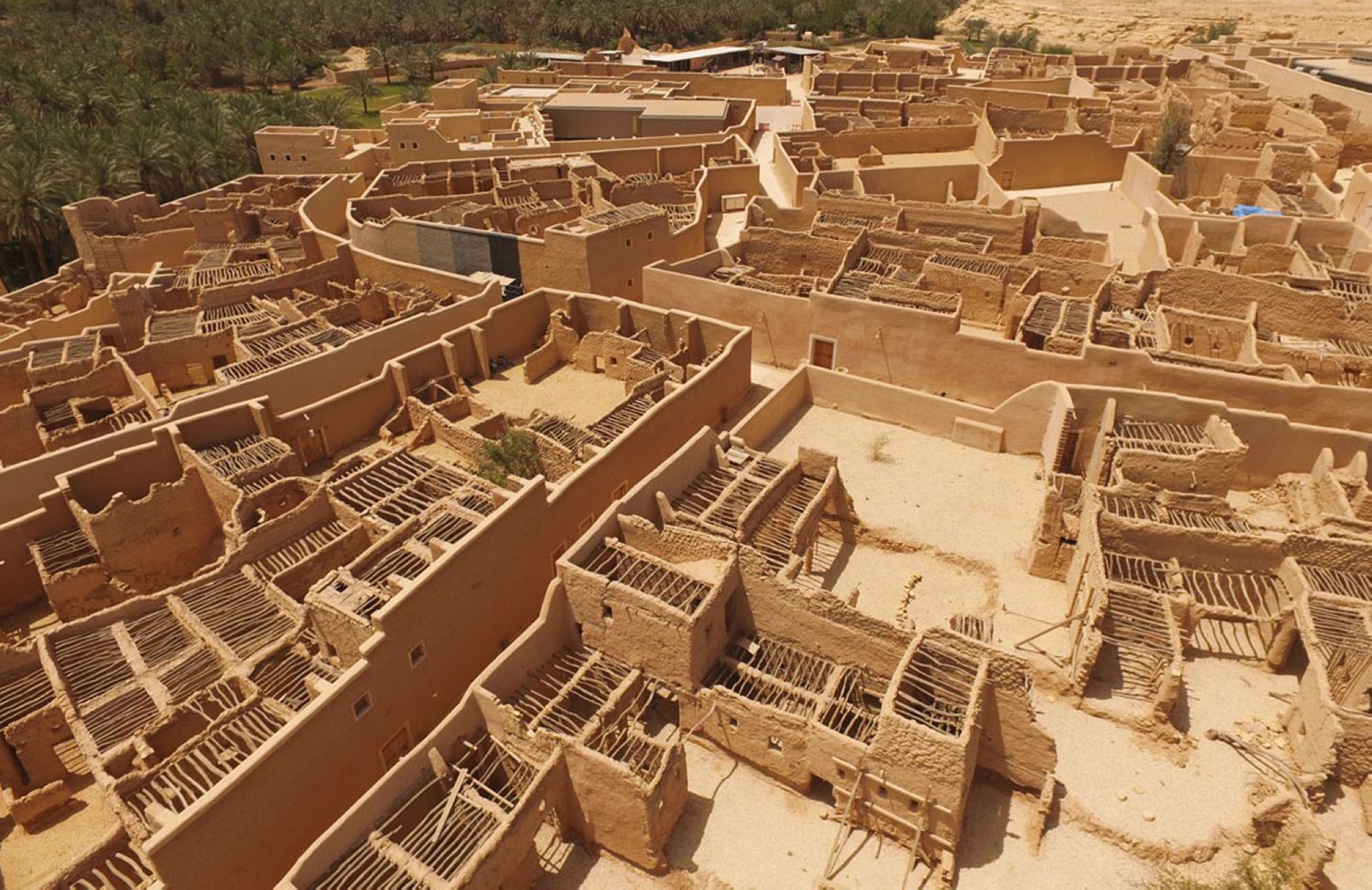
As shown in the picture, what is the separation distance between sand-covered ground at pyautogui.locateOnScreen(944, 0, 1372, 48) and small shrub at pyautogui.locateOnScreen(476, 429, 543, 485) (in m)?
84.5

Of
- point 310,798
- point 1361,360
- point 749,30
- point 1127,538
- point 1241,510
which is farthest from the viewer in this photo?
point 749,30

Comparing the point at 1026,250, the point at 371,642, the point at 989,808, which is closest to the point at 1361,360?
the point at 1026,250

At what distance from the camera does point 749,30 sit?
311ft

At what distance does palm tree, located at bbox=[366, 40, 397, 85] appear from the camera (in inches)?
3425

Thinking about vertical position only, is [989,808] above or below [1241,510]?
below

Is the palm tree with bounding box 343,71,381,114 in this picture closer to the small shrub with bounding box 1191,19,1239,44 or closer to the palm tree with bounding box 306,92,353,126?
the palm tree with bounding box 306,92,353,126

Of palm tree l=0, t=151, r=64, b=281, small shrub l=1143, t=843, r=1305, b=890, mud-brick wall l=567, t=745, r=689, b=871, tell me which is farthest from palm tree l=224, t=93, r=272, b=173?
small shrub l=1143, t=843, r=1305, b=890

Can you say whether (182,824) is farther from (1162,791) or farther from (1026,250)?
(1026,250)

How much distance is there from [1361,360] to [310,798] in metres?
28.0

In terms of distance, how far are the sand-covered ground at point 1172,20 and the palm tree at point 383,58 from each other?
6322cm

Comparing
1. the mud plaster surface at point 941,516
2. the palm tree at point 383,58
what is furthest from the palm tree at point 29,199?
the palm tree at point 383,58

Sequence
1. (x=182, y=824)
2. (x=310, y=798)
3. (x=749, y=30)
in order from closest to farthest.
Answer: (x=182, y=824) < (x=310, y=798) < (x=749, y=30)

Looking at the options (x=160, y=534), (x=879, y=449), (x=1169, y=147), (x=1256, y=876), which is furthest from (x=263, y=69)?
(x=1256, y=876)

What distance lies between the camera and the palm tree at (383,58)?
285 ft
